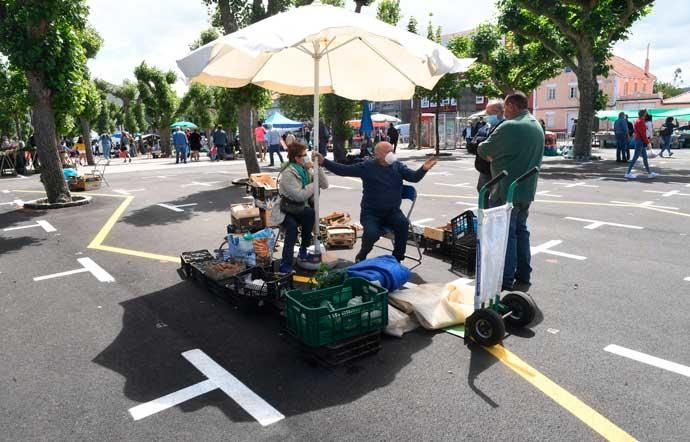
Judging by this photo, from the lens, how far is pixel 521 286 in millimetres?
5426

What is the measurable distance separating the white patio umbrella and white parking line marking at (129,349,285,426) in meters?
2.75

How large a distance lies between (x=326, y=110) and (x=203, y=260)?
709 inches

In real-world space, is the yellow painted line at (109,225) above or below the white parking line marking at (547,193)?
above

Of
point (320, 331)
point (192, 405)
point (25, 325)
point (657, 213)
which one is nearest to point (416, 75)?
point (320, 331)

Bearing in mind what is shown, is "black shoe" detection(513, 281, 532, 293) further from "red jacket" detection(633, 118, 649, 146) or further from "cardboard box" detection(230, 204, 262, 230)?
"red jacket" detection(633, 118, 649, 146)

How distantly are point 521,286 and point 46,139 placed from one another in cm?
1086

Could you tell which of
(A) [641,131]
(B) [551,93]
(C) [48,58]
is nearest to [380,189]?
(C) [48,58]

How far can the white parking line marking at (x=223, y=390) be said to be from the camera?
314cm

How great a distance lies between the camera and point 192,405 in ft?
10.7

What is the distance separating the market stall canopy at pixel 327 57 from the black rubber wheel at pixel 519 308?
2.34 m

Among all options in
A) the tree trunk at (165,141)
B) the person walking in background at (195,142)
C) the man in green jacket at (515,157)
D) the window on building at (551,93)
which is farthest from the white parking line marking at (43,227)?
the window on building at (551,93)

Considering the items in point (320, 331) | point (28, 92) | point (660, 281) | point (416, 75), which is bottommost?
point (660, 281)

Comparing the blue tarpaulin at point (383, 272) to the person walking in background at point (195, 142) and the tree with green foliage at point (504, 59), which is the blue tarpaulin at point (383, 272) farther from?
the person walking in background at point (195, 142)

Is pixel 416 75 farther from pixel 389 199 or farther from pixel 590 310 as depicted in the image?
pixel 590 310
